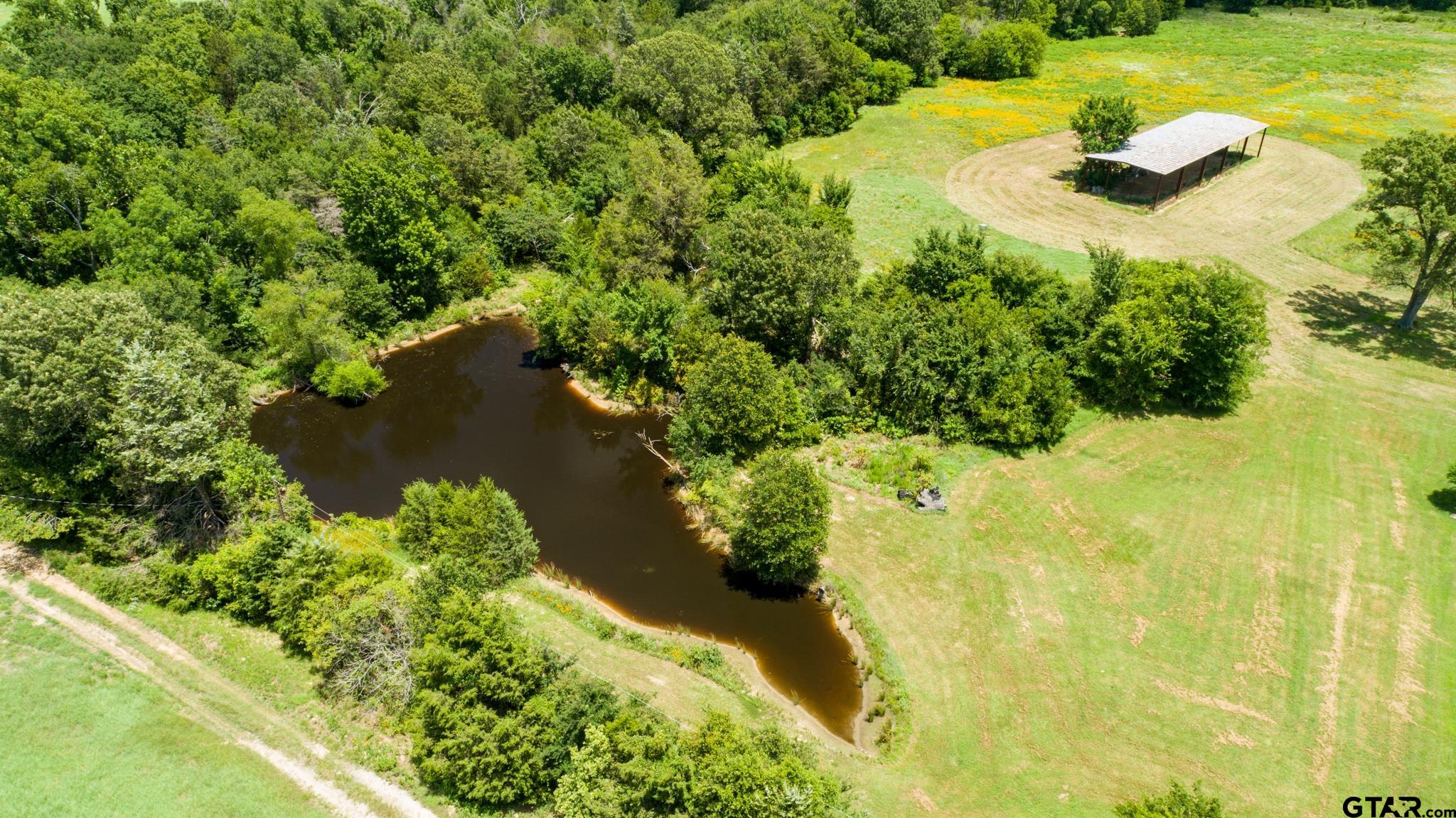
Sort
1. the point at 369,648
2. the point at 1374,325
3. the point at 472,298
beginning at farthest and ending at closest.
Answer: the point at 472,298 < the point at 1374,325 < the point at 369,648

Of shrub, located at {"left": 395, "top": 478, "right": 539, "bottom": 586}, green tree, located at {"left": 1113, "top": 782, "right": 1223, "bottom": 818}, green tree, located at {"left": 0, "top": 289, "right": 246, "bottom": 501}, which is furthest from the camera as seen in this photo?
shrub, located at {"left": 395, "top": 478, "right": 539, "bottom": 586}

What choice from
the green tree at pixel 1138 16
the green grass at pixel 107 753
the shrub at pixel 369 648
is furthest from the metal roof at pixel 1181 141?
the green grass at pixel 107 753

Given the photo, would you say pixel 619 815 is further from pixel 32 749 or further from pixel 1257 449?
pixel 1257 449

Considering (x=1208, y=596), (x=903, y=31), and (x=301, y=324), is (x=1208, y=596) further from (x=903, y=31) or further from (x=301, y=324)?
(x=903, y=31)

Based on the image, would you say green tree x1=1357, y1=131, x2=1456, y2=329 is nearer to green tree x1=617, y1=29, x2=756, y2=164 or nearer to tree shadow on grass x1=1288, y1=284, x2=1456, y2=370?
tree shadow on grass x1=1288, y1=284, x2=1456, y2=370

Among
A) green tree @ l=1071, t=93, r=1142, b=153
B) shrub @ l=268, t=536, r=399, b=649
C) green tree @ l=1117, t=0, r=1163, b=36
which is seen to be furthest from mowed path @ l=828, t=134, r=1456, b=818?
green tree @ l=1117, t=0, r=1163, b=36

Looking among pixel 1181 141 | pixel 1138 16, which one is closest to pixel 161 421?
pixel 1181 141
